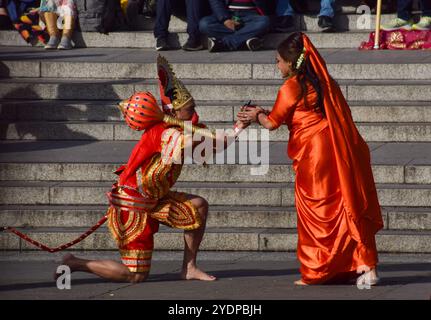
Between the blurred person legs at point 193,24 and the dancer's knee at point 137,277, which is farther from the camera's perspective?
the blurred person legs at point 193,24

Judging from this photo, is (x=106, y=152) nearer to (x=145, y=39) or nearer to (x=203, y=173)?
(x=203, y=173)

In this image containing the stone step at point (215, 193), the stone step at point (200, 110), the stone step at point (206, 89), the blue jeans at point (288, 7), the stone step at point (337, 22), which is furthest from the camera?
the stone step at point (337, 22)

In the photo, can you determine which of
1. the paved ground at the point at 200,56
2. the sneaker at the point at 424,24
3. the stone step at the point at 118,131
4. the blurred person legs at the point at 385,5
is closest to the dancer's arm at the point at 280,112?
the stone step at the point at 118,131

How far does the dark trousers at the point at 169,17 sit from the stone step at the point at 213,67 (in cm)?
49

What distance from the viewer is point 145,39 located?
16.3 metres

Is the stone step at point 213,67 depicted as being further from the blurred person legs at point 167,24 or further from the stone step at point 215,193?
the stone step at point 215,193

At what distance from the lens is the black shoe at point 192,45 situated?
15.8 m

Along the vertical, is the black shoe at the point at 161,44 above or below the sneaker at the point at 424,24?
below

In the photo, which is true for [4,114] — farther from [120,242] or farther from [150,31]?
[120,242]

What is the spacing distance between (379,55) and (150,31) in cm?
316

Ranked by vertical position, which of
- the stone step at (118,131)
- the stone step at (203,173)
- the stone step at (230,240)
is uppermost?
the stone step at (118,131)

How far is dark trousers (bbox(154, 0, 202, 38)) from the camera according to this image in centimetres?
1573

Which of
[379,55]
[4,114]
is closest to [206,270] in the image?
[4,114]

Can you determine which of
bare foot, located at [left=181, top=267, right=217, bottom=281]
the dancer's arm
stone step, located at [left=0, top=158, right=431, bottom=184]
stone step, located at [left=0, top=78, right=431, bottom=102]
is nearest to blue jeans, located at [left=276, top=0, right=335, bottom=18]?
stone step, located at [left=0, top=78, right=431, bottom=102]
